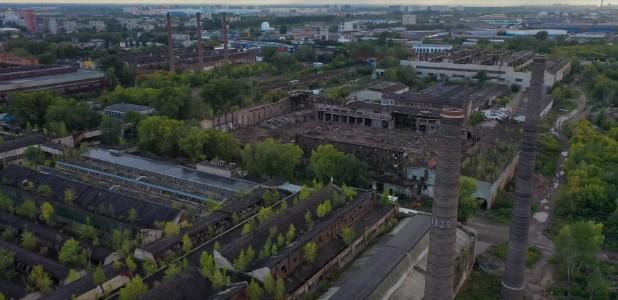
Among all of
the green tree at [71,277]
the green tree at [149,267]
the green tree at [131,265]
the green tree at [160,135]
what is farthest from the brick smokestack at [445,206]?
the green tree at [160,135]

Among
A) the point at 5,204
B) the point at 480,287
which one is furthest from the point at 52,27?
the point at 480,287

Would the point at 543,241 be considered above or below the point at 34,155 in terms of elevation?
below

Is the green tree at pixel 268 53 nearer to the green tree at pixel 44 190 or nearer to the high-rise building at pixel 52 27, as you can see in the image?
the green tree at pixel 44 190

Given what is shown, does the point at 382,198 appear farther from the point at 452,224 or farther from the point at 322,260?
the point at 452,224

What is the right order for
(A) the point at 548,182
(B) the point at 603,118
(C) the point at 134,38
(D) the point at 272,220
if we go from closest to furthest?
(D) the point at 272,220, (A) the point at 548,182, (B) the point at 603,118, (C) the point at 134,38

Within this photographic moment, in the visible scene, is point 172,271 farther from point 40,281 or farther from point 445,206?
point 445,206

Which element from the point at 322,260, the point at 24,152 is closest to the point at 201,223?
the point at 322,260
